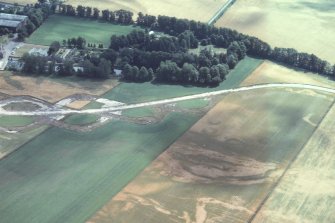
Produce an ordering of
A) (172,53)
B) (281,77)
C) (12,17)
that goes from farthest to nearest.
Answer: (12,17) → (172,53) → (281,77)

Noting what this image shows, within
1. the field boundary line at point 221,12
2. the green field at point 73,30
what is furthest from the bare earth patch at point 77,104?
the field boundary line at point 221,12

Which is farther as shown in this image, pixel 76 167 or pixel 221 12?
pixel 221 12

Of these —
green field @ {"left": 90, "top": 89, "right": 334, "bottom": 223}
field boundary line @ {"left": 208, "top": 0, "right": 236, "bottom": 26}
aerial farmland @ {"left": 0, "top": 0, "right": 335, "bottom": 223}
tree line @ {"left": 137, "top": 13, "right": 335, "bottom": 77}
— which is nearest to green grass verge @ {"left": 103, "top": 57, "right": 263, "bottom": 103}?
aerial farmland @ {"left": 0, "top": 0, "right": 335, "bottom": 223}

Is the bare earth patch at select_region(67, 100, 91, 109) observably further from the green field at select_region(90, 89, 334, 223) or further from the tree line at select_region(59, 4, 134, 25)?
the tree line at select_region(59, 4, 134, 25)

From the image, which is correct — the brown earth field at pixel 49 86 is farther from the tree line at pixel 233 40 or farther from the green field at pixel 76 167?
the tree line at pixel 233 40

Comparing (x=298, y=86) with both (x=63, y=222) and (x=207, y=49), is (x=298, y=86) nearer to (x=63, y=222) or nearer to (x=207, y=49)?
(x=207, y=49)

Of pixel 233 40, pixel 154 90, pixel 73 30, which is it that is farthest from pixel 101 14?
pixel 154 90

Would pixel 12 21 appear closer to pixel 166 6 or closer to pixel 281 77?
pixel 166 6

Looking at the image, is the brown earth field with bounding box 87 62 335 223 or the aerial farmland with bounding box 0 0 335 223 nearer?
the brown earth field with bounding box 87 62 335 223
